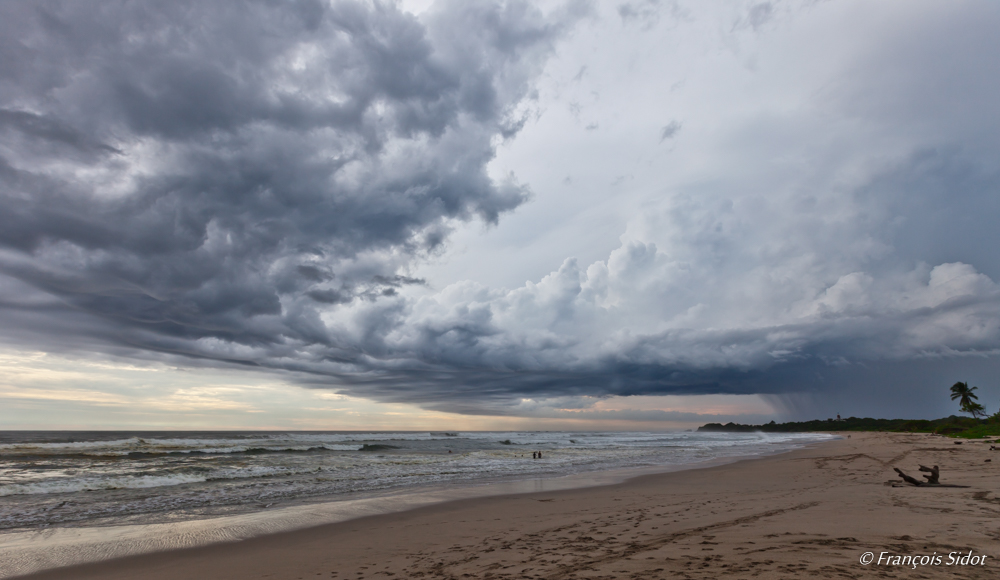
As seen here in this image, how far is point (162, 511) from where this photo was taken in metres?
15.1

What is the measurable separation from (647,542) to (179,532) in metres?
11.9

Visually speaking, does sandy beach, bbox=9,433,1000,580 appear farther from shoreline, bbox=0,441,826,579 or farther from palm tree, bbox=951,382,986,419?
palm tree, bbox=951,382,986,419

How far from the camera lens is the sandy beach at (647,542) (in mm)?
6852

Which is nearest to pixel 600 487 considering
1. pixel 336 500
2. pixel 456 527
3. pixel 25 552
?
pixel 456 527

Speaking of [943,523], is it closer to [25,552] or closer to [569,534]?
[569,534]

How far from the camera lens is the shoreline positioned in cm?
990

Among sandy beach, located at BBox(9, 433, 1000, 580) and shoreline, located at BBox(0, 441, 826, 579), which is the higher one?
sandy beach, located at BBox(9, 433, 1000, 580)

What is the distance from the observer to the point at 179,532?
39.1 feet

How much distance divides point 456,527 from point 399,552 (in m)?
2.65

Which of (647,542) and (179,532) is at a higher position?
(647,542)

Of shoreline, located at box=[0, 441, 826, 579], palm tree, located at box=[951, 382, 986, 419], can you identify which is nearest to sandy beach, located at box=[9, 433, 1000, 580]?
shoreline, located at box=[0, 441, 826, 579]

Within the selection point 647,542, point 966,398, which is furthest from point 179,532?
point 966,398

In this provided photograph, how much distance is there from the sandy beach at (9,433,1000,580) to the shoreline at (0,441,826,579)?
649 millimetres

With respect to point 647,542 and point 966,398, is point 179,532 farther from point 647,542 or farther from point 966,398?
point 966,398
